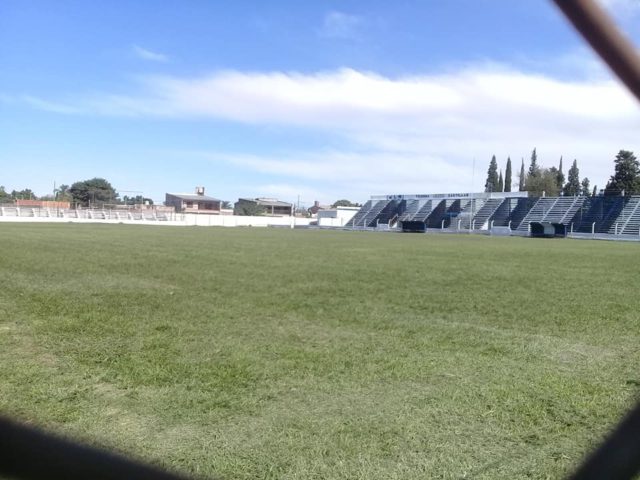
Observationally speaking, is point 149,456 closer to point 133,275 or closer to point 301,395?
point 301,395

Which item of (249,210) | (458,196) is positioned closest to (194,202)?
(249,210)

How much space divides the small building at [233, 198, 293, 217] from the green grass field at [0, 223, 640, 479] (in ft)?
322

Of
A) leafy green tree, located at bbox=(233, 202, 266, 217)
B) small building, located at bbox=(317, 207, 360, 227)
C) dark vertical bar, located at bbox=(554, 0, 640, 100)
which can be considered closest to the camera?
dark vertical bar, located at bbox=(554, 0, 640, 100)

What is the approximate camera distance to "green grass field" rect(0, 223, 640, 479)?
3.27 meters

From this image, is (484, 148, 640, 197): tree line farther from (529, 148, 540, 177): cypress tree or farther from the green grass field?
the green grass field

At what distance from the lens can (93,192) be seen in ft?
285

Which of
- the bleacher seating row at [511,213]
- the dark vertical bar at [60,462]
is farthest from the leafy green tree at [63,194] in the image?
the dark vertical bar at [60,462]

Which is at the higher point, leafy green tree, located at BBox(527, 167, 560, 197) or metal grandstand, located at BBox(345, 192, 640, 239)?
leafy green tree, located at BBox(527, 167, 560, 197)

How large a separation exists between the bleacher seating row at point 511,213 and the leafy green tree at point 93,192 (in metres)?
37.9

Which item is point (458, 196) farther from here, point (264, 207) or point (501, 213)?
point (264, 207)

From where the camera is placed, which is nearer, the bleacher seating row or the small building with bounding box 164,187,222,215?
the bleacher seating row

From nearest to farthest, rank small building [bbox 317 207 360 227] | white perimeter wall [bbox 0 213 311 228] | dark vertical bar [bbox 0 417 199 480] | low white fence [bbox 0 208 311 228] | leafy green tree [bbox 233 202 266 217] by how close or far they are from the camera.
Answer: dark vertical bar [bbox 0 417 199 480] → low white fence [bbox 0 208 311 228] → white perimeter wall [bbox 0 213 311 228] → small building [bbox 317 207 360 227] → leafy green tree [bbox 233 202 266 217]

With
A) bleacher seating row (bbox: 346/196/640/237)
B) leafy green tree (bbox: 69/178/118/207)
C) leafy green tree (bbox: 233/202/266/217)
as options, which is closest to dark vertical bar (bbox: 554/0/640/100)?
bleacher seating row (bbox: 346/196/640/237)

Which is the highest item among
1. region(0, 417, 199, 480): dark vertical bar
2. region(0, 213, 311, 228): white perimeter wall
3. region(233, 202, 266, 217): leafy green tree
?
region(233, 202, 266, 217): leafy green tree
